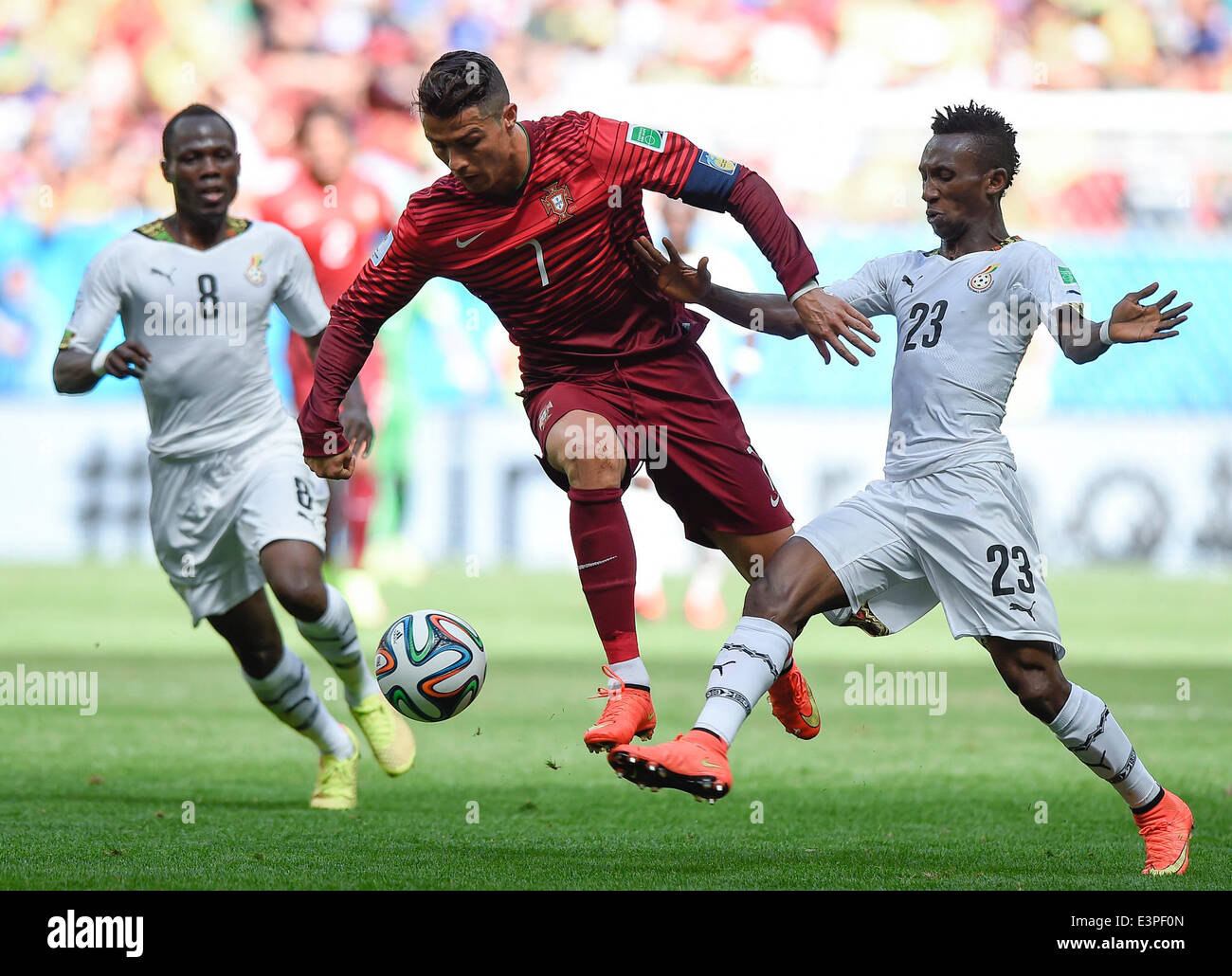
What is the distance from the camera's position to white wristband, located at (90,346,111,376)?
19.2 ft

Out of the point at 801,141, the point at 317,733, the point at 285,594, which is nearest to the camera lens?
the point at 285,594

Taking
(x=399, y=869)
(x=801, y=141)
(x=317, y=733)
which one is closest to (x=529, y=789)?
(x=317, y=733)

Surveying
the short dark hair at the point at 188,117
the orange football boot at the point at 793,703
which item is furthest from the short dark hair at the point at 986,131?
the short dark hair at the point at 188,117

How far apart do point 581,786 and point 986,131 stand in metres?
3.17

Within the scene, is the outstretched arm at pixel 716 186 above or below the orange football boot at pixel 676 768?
above

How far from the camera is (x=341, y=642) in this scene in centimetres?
641

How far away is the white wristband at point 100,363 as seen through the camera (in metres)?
5.85

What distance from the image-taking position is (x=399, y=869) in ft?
16.2

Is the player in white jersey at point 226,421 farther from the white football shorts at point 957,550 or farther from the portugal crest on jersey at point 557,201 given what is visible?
the white football shorts at point 957,550

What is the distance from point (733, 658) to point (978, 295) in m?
1.36

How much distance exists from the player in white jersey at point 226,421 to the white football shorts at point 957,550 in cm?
209

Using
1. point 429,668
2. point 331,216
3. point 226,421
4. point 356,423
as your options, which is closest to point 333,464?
point 356,423

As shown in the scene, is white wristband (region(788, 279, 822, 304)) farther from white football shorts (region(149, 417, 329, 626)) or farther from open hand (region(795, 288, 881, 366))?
white football shorts (region(149, 417, 329, 626))
